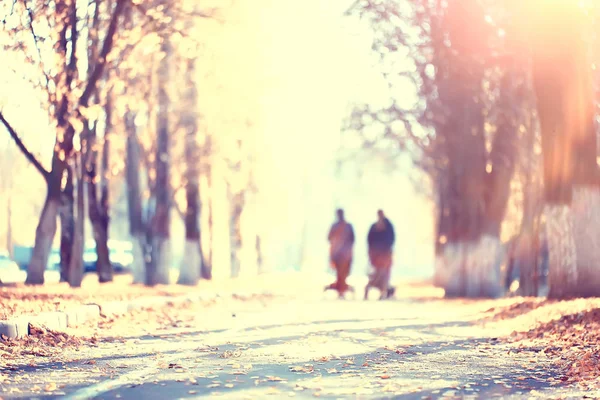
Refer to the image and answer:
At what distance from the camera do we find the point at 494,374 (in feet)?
30.7

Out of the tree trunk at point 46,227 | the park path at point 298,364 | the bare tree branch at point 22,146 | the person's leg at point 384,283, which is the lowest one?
the park path at point 298,364

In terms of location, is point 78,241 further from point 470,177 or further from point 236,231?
point 236,231

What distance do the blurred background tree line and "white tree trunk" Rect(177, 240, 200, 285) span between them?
0.07m

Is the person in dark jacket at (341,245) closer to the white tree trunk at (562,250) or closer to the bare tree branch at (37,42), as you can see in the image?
the bare tree branch at (37,42)

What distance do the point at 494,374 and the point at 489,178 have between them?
18.4 m

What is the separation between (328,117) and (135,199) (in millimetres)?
14767

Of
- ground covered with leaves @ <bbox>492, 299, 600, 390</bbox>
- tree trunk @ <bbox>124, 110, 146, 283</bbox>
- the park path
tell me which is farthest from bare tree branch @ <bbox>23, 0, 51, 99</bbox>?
ground covered with leaves @ <bbox>492, 299, 600, 390</bbox>

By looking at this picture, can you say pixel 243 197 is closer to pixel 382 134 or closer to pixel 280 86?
pixel 280 86

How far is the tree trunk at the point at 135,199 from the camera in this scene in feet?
95.8

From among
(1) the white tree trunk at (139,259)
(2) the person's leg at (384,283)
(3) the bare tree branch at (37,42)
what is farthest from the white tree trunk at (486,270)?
(3) the bare tree branch at (37,42)

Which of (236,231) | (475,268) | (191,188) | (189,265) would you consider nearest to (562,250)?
(475,268)

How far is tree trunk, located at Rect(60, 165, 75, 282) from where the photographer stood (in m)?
23.3

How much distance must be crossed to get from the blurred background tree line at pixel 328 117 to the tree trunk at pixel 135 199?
60mm

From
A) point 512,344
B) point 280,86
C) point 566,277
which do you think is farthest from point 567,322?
point 280,86
